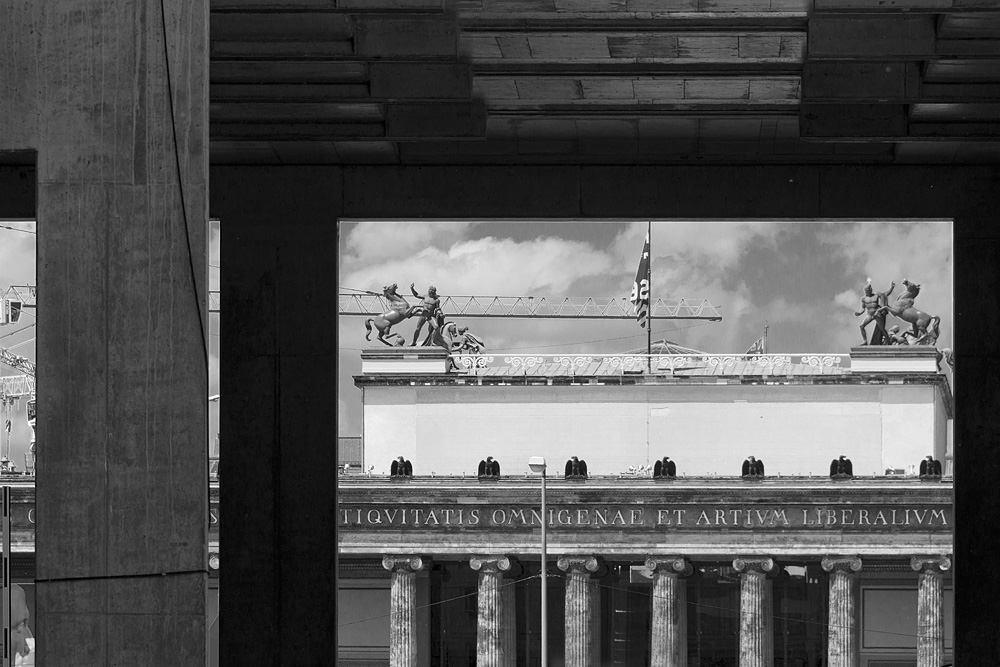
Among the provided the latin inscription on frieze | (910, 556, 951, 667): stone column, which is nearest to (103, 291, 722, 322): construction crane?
the latin inscription on frieze

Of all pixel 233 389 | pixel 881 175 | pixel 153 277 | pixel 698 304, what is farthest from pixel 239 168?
pixel 698 304

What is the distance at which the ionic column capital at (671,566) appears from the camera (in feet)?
209

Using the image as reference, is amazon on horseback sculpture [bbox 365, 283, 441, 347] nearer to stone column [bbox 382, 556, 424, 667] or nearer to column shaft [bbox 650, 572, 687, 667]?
→ stone column [bbox 382, 556, 424, 667]

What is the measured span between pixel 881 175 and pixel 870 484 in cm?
4213

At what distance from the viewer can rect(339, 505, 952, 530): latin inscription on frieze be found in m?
63.8

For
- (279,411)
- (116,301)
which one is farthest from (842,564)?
(116,301)

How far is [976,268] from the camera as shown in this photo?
2477 centimetres

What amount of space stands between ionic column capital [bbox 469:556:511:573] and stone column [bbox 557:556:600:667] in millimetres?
2017

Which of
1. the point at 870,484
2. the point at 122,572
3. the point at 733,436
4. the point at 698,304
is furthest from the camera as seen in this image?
the point at 698,304

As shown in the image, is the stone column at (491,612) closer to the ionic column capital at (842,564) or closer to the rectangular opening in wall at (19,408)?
the ionic column capital at (842,564)

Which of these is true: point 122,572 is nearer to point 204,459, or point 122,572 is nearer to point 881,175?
point 204,459

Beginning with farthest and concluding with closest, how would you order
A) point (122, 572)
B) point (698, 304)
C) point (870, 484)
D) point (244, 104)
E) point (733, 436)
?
point (698, 304)
point (733, 436)
point (870, 484)
point (244, 104)
point (122, 572)

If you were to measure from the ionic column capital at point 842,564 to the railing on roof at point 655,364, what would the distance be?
10.6 metres

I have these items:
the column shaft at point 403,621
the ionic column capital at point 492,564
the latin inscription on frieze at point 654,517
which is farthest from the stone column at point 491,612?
the column shaft at point 403,621
